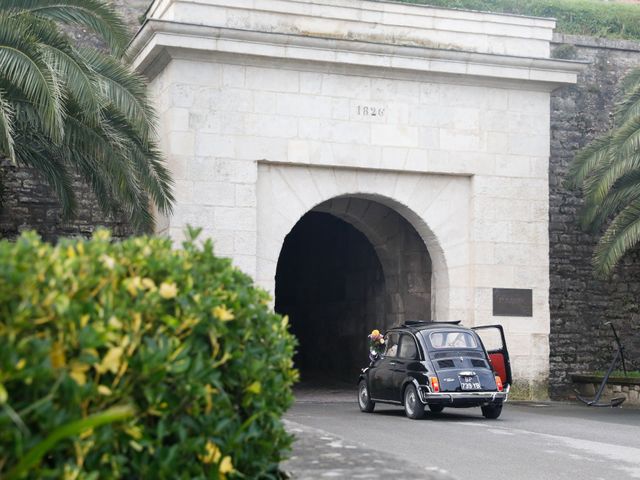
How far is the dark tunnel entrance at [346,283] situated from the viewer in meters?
21.8

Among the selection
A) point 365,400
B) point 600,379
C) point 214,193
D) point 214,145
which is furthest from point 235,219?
point 600,379

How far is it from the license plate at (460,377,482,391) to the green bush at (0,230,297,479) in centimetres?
1037

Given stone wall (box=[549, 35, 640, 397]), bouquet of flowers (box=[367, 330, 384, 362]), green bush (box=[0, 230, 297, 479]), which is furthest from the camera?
stone wall (box=[549, 35, 640, 397])

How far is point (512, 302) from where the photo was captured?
791 inches

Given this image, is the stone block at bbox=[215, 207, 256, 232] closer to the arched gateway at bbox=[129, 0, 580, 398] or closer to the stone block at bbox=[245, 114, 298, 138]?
the arched gateway at bbox=[129, 0, 580, 398]

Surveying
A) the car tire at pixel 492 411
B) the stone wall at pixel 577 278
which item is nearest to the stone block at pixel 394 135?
the stone wall at pixel 577 278

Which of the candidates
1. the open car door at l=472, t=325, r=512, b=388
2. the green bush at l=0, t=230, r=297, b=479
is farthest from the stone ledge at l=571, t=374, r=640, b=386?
the green bush at l=0, t=230, r=297, b=479

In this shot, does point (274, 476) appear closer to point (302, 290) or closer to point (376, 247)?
point (376, 247)

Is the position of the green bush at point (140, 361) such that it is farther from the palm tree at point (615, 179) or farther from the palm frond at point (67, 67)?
the palm tree at point (615, 179)

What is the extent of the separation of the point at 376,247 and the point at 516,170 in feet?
12.5

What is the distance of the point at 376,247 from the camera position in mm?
22812

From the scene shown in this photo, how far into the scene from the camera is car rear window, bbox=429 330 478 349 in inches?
635

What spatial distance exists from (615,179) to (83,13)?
32.0 feet

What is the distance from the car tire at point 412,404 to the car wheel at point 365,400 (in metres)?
1.24
